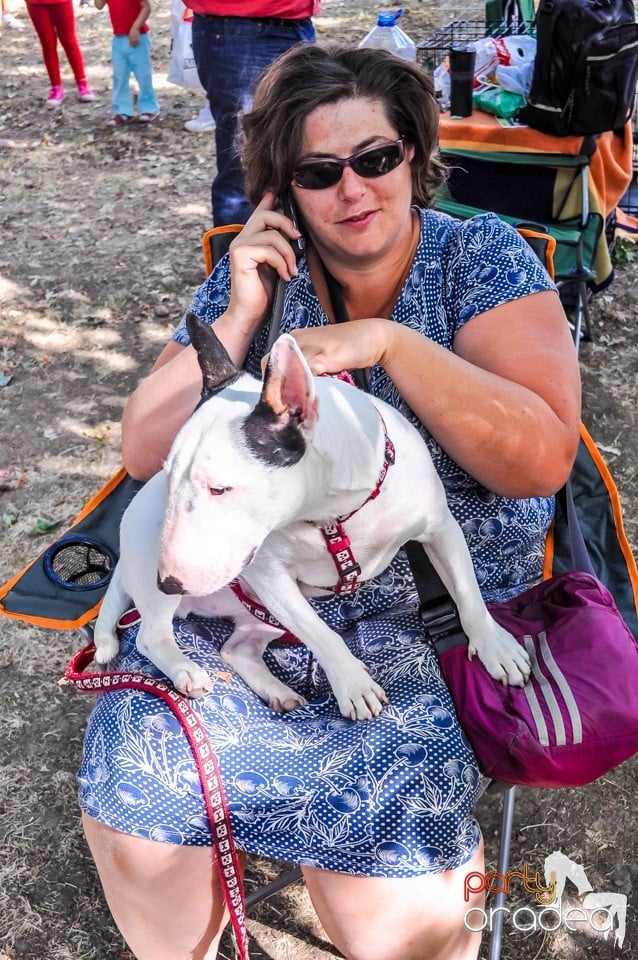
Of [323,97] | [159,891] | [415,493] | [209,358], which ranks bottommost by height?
[159,891]

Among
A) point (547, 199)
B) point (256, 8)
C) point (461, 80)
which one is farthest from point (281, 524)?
point (256, 8)

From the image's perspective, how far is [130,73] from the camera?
736 centimetres

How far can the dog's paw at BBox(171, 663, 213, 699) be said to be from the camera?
5.64 ft

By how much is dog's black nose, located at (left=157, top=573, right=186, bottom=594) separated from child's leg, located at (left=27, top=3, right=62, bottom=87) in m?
7.72

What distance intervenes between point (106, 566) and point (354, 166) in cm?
112

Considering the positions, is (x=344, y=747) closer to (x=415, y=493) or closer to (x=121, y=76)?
(x=415, y=493)

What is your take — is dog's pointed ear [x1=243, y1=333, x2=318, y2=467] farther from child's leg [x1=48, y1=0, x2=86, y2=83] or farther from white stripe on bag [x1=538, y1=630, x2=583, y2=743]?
child's leg [x1=48, y1=0, x2=86, y2=83]

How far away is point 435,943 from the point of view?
1.63m

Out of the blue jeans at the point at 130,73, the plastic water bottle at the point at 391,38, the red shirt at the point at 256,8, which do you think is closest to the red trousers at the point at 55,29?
the blue jeans at the point at 130,73

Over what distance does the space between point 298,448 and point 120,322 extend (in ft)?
12.6

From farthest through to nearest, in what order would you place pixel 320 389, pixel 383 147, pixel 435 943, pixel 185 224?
pixel 185 224 → pixel 383 147 → pixel 435 943 → pixel 320 389

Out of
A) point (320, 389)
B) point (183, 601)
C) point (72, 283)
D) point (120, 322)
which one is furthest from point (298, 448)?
point (72, 283)

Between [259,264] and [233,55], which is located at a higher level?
[233,55]

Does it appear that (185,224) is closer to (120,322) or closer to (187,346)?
(120,322)
